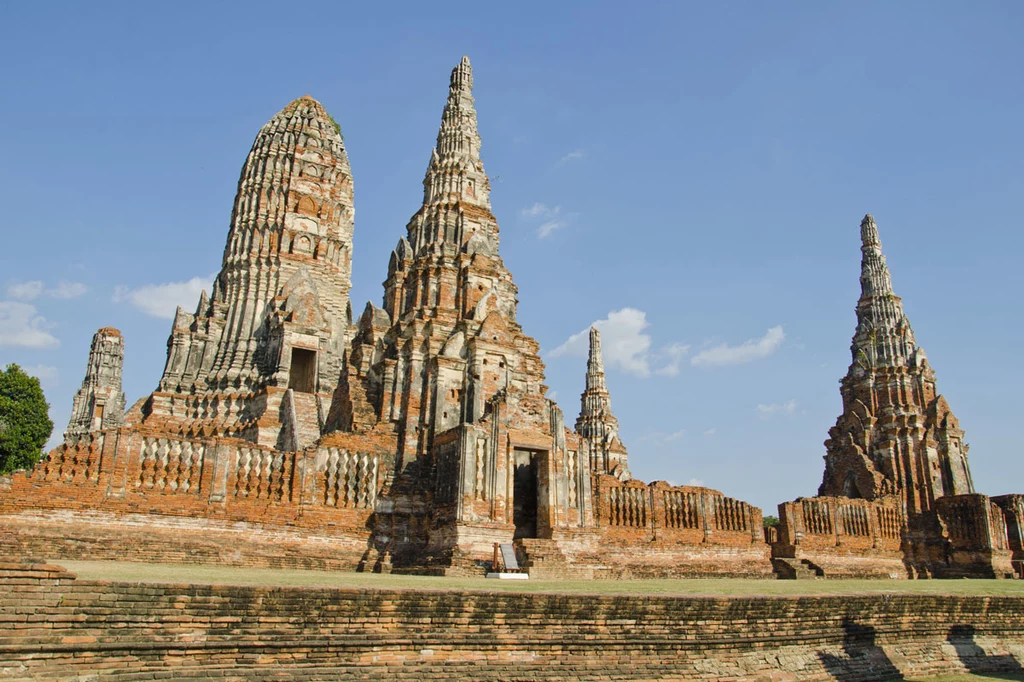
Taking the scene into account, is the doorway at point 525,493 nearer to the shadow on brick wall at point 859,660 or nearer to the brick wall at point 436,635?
the shadow on brick wall at point 859,660

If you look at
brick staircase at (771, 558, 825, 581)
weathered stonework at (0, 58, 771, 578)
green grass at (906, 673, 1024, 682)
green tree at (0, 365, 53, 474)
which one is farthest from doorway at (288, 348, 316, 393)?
green grass at (906, 673, 1024, 682)

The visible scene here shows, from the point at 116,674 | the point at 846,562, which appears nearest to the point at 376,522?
the point at 116,674

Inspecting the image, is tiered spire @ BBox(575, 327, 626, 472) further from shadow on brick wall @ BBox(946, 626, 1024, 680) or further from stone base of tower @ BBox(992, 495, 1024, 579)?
shadow on brick wall @ BBox(946, 626, 1024, 680)

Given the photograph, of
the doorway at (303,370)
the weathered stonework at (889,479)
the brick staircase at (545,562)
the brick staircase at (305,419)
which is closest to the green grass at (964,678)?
the brick staircase at (545,562)

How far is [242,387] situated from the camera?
99.4 ft

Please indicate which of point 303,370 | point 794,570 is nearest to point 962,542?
point 794,570

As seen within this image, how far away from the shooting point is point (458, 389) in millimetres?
20188

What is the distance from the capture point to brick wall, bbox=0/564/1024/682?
7332 mm

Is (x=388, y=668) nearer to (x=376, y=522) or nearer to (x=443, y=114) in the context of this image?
(x=376, y=522)

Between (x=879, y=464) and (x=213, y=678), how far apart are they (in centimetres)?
3416

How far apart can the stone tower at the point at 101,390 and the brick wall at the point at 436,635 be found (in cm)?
3119

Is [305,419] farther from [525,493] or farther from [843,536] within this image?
[843,536]

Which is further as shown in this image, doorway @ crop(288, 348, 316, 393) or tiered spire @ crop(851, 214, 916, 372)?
tiered spire @ crop(851, 214, 916, 372)

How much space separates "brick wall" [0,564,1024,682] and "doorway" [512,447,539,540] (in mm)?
8591
